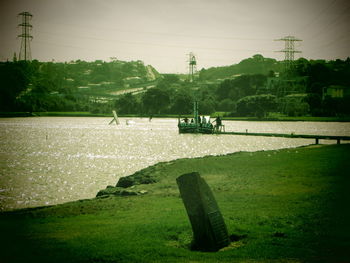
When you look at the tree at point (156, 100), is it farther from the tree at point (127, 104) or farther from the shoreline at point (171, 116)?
the tree at point (127, 104)

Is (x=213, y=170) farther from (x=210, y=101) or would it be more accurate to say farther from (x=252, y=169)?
(x=210, y=101)

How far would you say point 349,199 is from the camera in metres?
11.1

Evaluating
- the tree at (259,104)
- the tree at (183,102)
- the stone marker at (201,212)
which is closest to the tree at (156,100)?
the tree at (183,102)

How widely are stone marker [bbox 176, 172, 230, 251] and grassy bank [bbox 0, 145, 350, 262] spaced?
0.97 feet

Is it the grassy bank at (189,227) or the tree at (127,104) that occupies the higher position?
the tree at (127,104)

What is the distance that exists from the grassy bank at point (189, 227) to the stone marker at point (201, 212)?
0.29 metres

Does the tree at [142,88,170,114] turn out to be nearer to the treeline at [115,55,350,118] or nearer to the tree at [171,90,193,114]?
the treeline at [115,55,350,118]

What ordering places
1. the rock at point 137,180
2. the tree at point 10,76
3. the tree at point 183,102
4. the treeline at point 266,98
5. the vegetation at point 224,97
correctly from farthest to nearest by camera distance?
the tree at point 183,102 < the treeline at point 266,98 < the vegetation at point 224,97 < the tree at point 10,76 < the rock at point 137,180

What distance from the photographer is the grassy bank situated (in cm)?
736

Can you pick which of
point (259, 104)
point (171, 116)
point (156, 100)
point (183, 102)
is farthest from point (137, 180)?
point (156, 100)

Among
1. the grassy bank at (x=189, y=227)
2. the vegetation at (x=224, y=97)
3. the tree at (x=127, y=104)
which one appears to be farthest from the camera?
the tree at (x=127, y=104)

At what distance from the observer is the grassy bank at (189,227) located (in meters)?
7.36

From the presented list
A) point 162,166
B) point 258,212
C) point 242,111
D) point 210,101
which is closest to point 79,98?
point 210,101

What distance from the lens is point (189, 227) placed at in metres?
9.38
